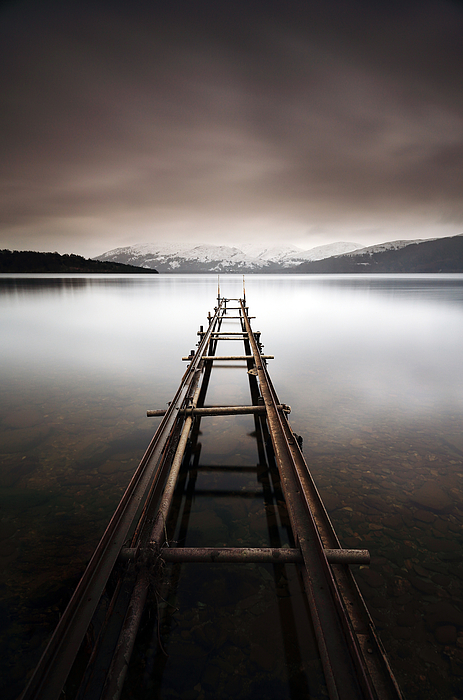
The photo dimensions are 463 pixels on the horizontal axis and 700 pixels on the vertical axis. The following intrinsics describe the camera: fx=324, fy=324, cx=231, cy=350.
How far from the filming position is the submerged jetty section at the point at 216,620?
2377mm

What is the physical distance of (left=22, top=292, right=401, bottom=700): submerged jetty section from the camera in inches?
93.6

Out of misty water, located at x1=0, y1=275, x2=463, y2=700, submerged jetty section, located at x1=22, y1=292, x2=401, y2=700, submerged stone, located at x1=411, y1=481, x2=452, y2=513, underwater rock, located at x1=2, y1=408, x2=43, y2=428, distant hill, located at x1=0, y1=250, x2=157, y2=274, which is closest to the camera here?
submerged jetty section, located at x1=22, y1=292, x2=401, y2=700

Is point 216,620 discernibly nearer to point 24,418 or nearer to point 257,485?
point 257,485

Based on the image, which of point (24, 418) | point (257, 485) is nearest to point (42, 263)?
point (24, 418)

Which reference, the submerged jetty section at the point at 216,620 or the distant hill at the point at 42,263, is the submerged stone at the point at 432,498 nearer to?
the submerged jetty section at the point at 216,620

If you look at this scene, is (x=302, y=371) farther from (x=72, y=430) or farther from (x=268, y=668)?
(x=268, y=668)

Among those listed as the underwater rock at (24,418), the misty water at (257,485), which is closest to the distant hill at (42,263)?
the misty water at (257,485)

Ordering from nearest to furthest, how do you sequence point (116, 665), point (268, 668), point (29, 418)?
point (116, 665) → point (268, 668) → point (29, 418)

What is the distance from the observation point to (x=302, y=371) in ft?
42.5

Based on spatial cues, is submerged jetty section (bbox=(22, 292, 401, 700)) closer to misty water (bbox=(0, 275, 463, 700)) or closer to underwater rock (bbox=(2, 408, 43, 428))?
misty water (bbox=(0, 275, 463, 700))

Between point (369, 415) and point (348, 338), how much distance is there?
40.9 feet

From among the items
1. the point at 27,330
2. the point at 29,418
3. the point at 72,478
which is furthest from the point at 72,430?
the point at 27,330

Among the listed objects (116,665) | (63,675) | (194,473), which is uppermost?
(63,675)

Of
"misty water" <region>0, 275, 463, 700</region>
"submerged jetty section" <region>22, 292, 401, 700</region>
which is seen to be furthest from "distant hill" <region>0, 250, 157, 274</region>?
"submerged jetty section" <region>22, 292, 401, 700</region>
